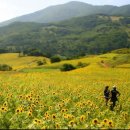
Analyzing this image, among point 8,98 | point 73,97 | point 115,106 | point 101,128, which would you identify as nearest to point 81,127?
point 101,128

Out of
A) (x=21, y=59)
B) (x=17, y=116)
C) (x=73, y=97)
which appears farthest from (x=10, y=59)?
(x=17, y=116)

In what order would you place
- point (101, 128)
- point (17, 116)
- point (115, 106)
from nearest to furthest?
point (101, 128), point (17, 116), point (115, 106)

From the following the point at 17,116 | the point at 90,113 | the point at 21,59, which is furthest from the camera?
the point at 21,59

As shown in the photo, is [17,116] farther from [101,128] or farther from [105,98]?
[105,98]

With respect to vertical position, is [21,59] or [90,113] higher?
[90,113]

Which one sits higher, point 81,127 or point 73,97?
point 81,127

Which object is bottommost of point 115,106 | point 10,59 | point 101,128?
point 10,59

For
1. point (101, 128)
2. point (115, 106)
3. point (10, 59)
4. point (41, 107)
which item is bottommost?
point (10, 59)

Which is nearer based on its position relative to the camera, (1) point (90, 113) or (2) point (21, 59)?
(1) point (90, 113)

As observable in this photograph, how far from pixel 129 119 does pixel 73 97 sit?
827 cm

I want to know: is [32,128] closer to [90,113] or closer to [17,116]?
[17,116]

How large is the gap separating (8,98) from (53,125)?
9.42m

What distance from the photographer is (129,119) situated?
20.6 metres

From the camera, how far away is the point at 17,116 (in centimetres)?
1590
